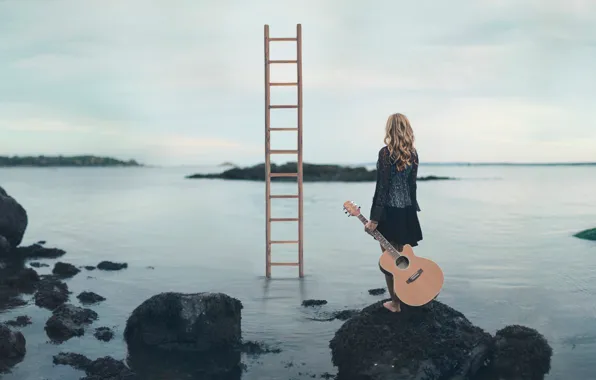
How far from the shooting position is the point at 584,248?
1952 centimetres

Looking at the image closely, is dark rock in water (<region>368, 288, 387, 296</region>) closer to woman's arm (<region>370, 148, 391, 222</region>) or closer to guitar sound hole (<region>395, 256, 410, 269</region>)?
guitar sound hole (<region>395, 256, 410, 269</region>)

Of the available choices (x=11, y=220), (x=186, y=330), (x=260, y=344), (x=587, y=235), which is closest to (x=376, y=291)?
(x=260, y=344)

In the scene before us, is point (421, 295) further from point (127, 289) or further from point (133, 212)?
point (133, 212)

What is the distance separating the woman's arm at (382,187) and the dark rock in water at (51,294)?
6.50 metres

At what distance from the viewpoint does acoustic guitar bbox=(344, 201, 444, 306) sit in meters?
7.42

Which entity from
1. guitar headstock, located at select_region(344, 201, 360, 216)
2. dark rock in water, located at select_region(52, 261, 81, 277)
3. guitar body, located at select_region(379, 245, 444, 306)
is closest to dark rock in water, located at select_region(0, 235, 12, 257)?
dark rock in water, located at select_region(52, 261, 81, 277)

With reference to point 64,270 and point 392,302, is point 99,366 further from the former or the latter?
point 64,270

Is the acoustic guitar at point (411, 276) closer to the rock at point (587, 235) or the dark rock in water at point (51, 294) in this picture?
the dark rock in water at point (51, 294)

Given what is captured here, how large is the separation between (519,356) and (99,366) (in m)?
5.13

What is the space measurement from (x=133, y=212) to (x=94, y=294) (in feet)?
73.7

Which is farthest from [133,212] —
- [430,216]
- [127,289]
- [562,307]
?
[562,307]

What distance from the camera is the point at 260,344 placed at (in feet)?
29.5

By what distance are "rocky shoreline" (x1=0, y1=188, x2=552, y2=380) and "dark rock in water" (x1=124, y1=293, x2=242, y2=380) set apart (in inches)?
0.5

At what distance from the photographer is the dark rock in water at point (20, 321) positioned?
9992 mm
